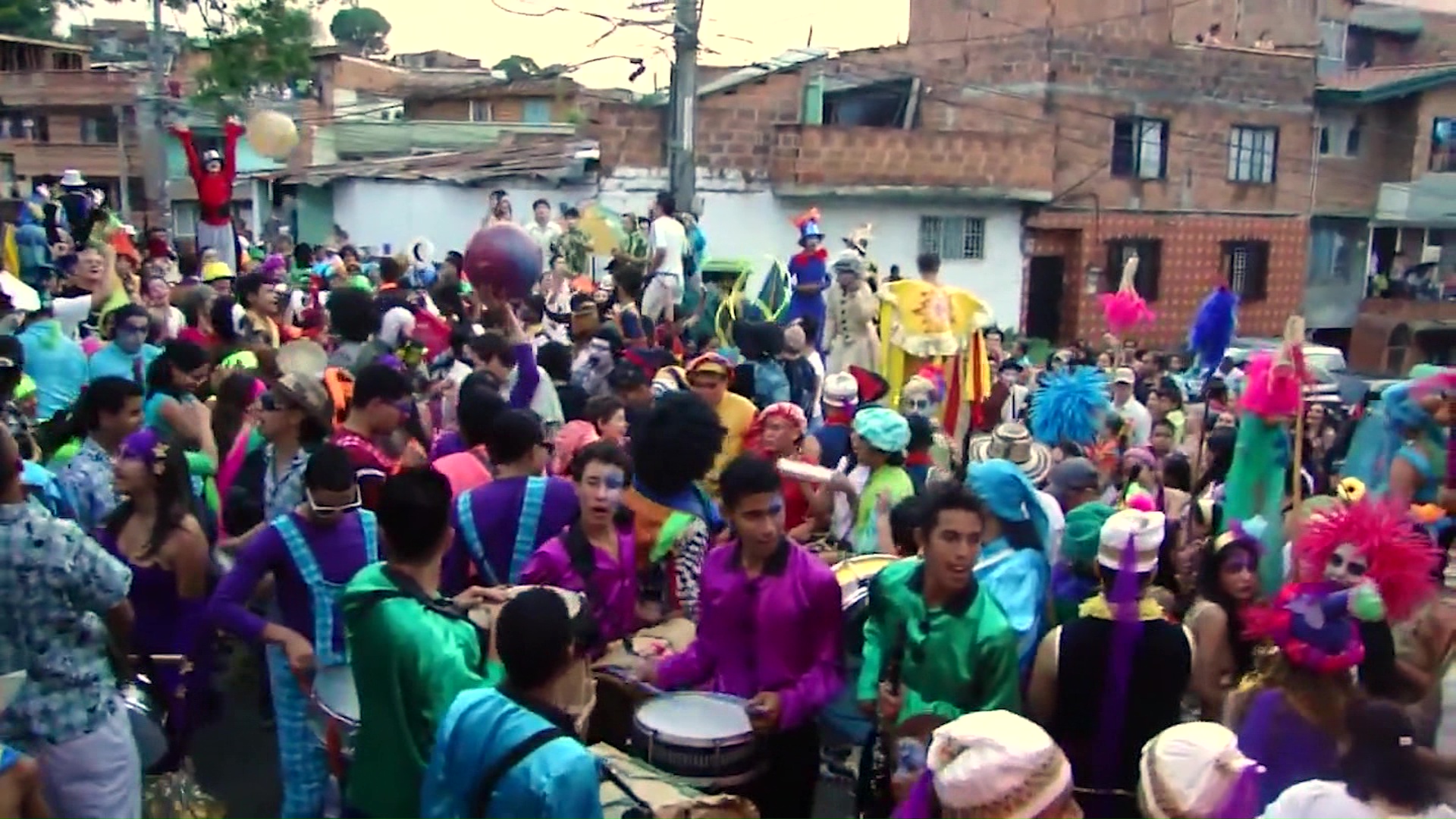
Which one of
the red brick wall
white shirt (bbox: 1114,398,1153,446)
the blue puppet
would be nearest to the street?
white shirt (bbox: 1114,398,1153,446)

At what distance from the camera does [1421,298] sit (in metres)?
29.6

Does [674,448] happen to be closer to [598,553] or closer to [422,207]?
[598,553]

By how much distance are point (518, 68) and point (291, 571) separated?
32714 mm

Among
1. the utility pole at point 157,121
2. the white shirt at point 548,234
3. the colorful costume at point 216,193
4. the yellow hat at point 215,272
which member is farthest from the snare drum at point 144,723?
the utility pole at point 157,121

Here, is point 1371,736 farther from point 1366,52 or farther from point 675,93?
point 1366,52

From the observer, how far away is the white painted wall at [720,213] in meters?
21.7

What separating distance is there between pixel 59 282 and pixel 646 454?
7.95 metres

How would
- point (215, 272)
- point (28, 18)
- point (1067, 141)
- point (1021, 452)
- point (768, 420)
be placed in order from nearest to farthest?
1. point (1021, 452)
2. point (768, 420)
3. point (215, 272)
4. point (1067, 141)
5. point (28, 18)

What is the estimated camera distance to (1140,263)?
27141 millimetres

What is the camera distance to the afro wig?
484cm

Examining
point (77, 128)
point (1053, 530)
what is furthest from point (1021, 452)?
point (77, 128)

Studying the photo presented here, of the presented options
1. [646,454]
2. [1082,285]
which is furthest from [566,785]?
[1082,285]

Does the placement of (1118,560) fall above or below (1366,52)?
below

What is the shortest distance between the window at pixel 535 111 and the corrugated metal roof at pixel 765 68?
9016mm
